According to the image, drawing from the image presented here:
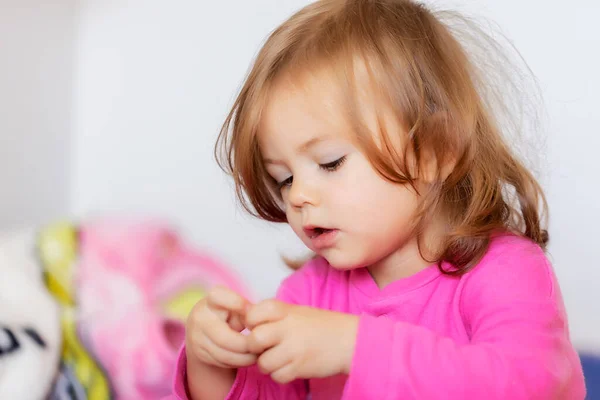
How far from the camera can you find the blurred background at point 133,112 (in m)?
1.49

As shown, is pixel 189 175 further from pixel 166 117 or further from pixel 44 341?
pixel 44 341

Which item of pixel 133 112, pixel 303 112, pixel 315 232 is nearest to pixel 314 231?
pixel 315 232

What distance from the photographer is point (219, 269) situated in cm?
144

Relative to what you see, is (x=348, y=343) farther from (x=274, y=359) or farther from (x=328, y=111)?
(x=328, y=111)

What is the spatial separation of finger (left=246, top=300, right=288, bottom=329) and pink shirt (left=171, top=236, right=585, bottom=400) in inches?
2.8

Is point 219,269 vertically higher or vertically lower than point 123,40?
lower

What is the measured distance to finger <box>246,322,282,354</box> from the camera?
664 millimetres

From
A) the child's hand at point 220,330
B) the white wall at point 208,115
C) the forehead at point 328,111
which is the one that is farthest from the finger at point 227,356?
the white wall at point 208,115

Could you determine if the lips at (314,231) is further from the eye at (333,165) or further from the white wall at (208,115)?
the white wall at (208,115)

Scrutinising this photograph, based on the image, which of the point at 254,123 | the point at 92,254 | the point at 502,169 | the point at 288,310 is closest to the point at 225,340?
the point at 288,310

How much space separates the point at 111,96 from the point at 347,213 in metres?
1.07

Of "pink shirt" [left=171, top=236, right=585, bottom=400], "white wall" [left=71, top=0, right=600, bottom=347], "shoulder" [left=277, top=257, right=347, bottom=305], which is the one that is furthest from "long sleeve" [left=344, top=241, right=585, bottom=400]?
"white wall" [left=71, top=0, right=600, bottom=347]

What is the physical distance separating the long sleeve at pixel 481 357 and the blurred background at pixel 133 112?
0.64 metres

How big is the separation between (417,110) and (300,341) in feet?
0.89
